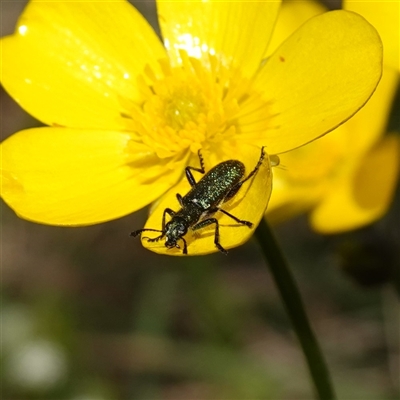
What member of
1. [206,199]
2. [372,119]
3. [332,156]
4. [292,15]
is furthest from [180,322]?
[206,199]

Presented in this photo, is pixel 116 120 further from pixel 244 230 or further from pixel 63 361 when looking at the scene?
pixel 63 361

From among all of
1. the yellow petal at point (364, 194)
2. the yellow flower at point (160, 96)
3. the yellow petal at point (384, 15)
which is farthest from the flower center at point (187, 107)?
the yellow petal at point (364, 194)

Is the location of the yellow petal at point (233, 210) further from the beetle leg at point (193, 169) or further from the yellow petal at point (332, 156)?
the yellow petal at point (332, 156)

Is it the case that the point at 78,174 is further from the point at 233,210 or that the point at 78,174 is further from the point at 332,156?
the point at 332,156

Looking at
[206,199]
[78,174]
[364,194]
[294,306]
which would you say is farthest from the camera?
[364,194]

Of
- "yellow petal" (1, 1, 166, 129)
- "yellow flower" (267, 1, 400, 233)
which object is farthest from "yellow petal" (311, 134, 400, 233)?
"yellow petal" (1, 1, 166, 129)
